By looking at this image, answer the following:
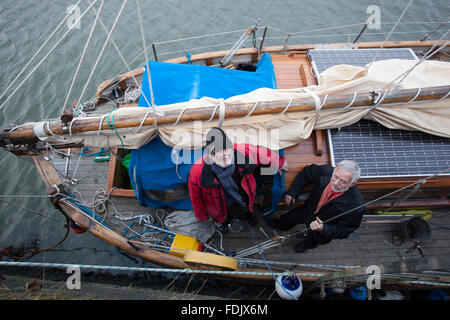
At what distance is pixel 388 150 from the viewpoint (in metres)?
3.29

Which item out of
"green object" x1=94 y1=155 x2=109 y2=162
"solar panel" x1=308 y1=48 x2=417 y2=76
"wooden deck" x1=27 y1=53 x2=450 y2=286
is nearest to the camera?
"wooden deck" x1=27 y1=53 x2=450 y2=286

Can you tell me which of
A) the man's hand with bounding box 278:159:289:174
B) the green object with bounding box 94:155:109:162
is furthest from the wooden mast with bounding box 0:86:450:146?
the green object with bounding box 94:155:109:162

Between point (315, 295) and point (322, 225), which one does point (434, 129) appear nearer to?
point (322, 225)

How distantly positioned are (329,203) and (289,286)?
1245 mm

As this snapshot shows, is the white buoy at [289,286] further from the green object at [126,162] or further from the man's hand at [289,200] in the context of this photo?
the green object at [126,162]

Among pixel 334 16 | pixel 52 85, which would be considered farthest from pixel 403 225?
pixel 52 85

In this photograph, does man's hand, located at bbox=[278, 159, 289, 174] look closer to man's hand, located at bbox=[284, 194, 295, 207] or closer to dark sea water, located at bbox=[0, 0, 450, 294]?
man's hand, located at bbox=[284, 194, 295, 207]

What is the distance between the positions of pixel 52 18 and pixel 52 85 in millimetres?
3620

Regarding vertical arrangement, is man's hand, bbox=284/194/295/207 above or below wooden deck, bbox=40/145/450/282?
above

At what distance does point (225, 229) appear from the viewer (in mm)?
3832

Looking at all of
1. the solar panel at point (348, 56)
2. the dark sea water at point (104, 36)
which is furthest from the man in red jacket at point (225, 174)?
the dark sea water at point (104, 36)

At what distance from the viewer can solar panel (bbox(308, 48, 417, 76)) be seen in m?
4.00

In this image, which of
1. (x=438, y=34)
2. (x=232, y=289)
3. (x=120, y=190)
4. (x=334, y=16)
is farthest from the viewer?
(x=334, y=16)

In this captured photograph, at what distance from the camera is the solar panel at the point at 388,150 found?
10.5 feet
